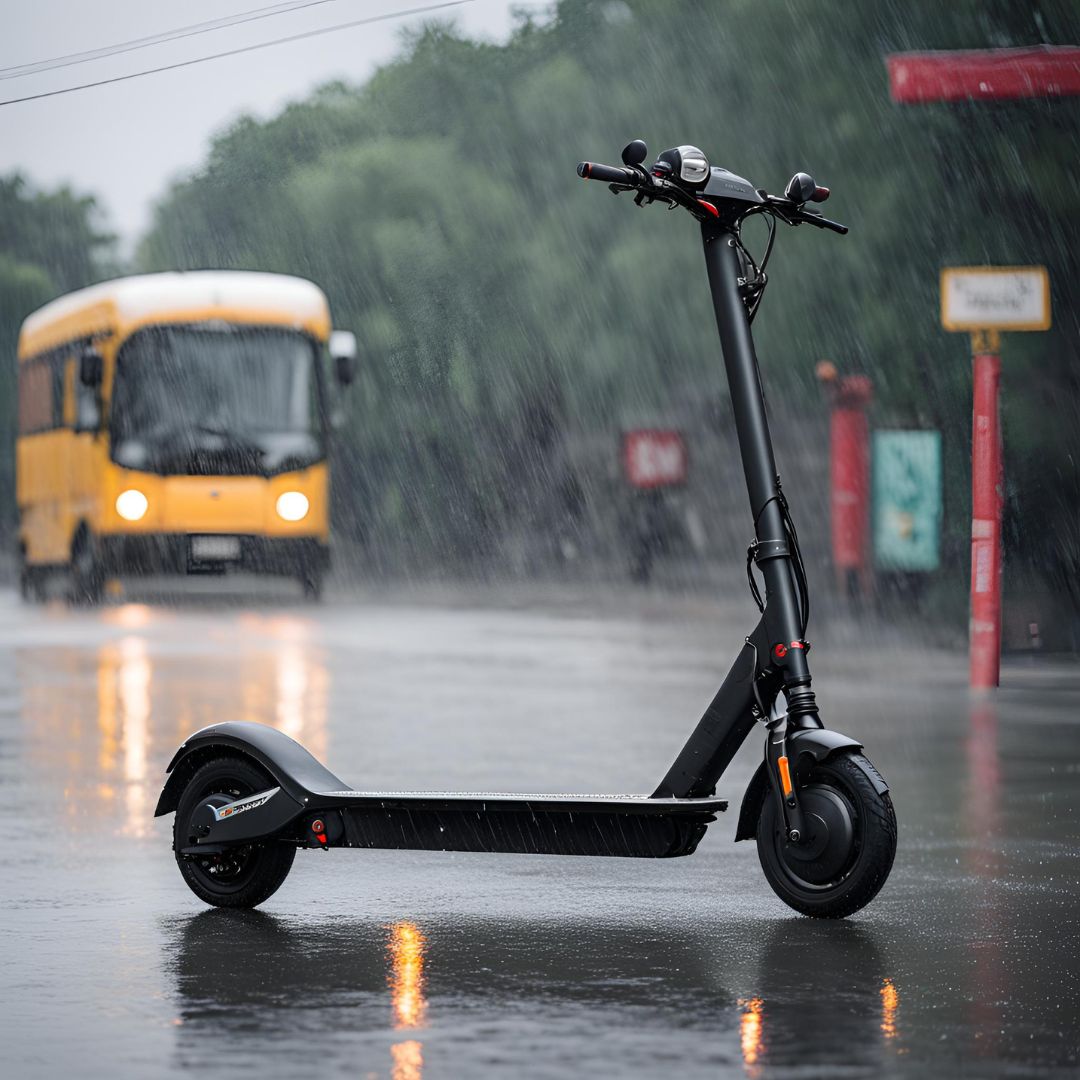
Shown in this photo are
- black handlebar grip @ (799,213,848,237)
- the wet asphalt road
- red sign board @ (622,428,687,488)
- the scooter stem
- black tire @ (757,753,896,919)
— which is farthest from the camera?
red sign board @ (622,428,687,488)

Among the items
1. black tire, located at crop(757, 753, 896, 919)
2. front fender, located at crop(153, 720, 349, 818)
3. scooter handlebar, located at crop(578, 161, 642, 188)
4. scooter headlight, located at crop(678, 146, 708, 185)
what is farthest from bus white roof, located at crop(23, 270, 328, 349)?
black tire, located at crop(757, 753, 896, 919)

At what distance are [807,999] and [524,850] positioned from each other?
1315mm

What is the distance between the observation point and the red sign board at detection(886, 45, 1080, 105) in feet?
59.6

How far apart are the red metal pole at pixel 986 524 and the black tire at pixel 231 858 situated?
32.5 feet

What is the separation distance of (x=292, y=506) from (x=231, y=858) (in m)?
21.8

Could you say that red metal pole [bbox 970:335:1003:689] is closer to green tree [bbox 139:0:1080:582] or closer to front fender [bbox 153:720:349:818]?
green tree [bbox 139:0:1080:582]

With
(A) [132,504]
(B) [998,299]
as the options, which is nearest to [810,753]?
(B) [998,299]

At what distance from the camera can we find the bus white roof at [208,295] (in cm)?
3003

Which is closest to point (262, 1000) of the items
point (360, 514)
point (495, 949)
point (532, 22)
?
point (495, 949)

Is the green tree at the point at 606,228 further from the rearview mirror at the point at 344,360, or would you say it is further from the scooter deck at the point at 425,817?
the scooter deck at the point at 425,817

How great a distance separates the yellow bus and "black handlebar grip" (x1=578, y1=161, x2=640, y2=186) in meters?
22.1

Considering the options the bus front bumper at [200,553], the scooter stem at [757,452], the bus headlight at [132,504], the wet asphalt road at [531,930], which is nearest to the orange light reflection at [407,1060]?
the wet asphalt road at [531,930]

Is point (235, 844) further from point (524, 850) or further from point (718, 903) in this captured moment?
point (718, 903)

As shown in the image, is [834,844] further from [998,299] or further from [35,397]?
[35,397]
